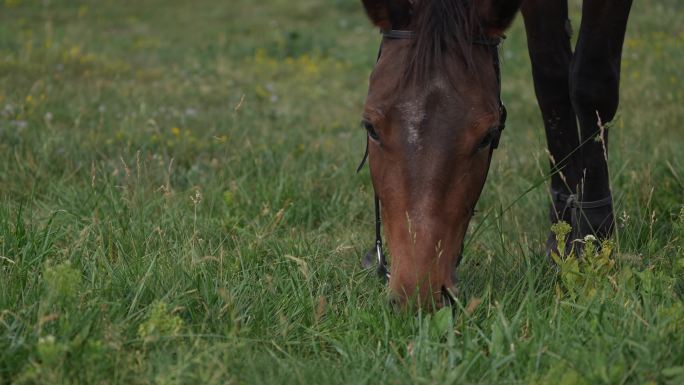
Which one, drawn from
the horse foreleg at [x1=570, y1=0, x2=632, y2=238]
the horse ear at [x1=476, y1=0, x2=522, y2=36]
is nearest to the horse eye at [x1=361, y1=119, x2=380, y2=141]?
the horse ear at [x1=476, y1=0, x2=522, y2=36]

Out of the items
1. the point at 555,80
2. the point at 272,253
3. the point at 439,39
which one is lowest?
the point at 272,253

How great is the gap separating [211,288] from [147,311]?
0.30 meters

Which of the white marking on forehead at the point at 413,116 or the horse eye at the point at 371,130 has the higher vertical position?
the white marking on forehead at the point at 413,116

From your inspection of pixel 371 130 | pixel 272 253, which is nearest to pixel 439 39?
pixel 371 130

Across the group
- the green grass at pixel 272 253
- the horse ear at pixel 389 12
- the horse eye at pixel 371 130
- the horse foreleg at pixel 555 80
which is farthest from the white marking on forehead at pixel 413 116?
the horse foreleg at pixel 555 80

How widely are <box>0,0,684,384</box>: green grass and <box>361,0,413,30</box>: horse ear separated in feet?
2.60

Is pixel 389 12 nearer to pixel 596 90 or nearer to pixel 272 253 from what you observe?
pixel 596 90

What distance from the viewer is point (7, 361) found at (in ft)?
7.49

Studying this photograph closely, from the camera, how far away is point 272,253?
3506 mm

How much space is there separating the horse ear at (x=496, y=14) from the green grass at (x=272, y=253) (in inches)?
23.6

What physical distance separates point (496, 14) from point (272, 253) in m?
1.45

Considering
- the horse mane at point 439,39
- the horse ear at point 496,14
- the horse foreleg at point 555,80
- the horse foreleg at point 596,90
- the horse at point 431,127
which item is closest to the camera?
the horse at point 431,127

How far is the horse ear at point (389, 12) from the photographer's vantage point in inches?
109

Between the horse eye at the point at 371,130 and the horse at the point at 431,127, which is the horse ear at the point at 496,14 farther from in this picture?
the horse eye at the point at 371,130
